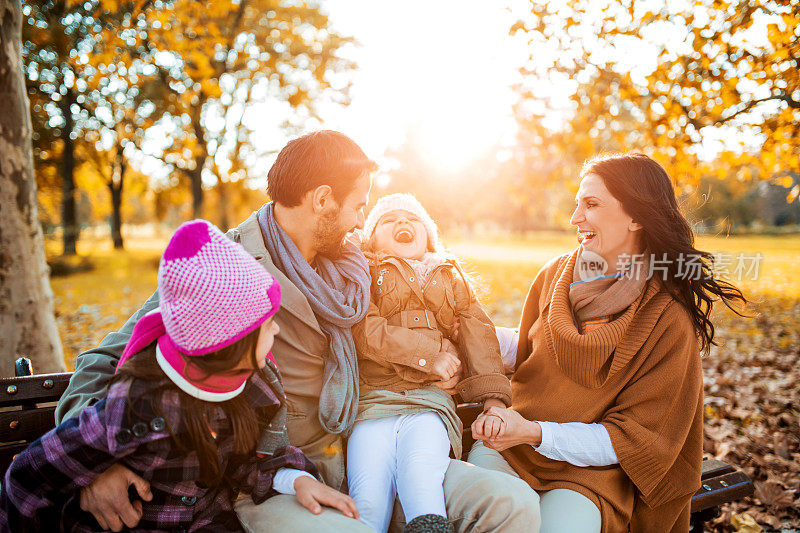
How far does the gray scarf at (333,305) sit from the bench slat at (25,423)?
115 cm

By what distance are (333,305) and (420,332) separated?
45 cm

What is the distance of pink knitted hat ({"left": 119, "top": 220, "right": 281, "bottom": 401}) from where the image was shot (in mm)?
1604

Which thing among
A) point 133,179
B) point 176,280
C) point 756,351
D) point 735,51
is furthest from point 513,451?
point 133,179

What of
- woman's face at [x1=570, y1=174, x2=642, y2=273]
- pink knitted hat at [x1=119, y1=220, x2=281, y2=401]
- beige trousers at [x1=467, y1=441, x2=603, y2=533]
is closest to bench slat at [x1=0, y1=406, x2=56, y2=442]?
pink knitted hat at [x1=119, y1=220, x2=281, y2=401]

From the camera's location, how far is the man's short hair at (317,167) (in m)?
2.50

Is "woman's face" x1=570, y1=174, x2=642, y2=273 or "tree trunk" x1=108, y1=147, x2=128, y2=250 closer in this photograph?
"woman's face" x1=570, y1=174, x2=642, y2=273

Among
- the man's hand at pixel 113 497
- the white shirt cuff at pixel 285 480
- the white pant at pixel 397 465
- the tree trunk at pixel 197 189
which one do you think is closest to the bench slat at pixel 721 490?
the white pant at pixel 397 465

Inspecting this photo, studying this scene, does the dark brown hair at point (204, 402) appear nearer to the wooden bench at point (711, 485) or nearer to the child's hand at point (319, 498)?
the child's hand at point (319, 498)

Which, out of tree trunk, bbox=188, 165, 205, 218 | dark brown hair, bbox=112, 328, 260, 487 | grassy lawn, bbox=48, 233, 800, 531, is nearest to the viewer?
dark brown hair, bbox=112, 328, 260, 487

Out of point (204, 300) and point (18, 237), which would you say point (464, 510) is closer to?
point (204, 300)

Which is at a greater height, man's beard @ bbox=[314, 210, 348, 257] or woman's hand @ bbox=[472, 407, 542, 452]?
man's beard @ bbox=[314, 210, 348, 257]

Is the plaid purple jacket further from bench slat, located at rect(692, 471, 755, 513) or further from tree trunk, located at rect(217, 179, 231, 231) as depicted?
tree trunk, located at rect(217, 179, 231, 231)

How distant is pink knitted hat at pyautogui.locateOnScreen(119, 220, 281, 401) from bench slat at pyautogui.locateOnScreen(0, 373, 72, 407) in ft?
2.94

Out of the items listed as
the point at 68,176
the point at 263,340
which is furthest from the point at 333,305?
the point at 68,176
